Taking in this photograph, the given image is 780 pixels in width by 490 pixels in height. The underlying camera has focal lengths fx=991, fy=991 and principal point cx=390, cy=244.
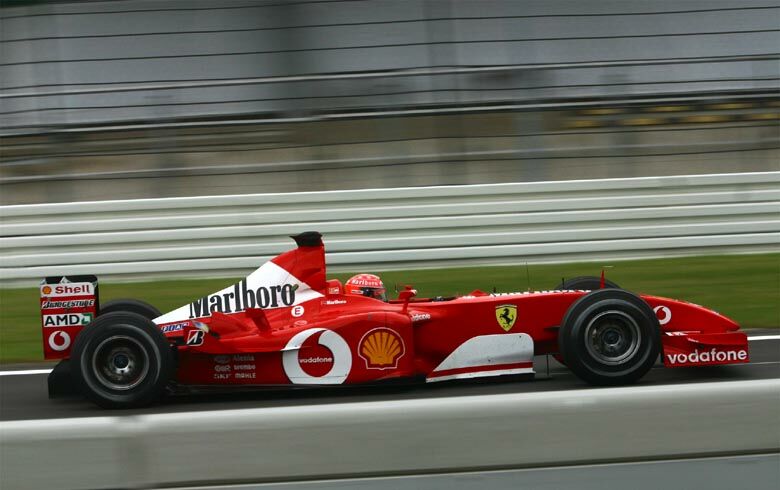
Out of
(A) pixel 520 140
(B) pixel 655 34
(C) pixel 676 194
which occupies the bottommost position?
(C) pixel 676 194

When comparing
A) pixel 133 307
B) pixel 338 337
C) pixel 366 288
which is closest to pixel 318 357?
pixel 338 337

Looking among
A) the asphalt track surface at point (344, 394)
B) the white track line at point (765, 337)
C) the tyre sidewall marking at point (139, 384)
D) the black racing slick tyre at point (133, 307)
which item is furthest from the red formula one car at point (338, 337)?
the white track line at point (765, 337)

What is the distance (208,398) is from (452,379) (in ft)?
5.37

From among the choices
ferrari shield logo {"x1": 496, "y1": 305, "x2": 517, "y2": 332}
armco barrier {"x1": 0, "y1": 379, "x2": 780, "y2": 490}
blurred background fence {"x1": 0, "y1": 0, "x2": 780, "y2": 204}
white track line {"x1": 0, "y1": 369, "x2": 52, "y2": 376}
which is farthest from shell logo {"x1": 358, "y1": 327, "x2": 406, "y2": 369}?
blurred background fence {"x1": 0, "y1": 0, "x2": 780, "y2": 204}

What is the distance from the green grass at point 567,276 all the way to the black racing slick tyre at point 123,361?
282 centimetres

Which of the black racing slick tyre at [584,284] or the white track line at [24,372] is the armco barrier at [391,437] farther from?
the white track line at [24,372]

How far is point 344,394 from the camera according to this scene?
6480 mm

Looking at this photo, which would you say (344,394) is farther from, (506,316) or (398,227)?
(398,227)

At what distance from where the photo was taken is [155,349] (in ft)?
20.1

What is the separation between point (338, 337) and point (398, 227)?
417 centimetres

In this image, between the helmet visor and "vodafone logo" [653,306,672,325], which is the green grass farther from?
the helmet visor

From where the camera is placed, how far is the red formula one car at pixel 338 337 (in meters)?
6.20

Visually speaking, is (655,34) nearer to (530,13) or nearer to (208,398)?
(530,13)

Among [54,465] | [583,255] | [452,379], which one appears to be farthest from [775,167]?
[54,465]
